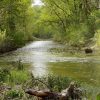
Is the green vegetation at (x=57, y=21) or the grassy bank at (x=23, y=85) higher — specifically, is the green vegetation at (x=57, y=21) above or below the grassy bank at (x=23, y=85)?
above

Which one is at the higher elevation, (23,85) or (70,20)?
(70,20)

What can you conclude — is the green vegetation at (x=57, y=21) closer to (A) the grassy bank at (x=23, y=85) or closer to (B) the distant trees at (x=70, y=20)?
(B) the distant trees at (x=70, y=20)

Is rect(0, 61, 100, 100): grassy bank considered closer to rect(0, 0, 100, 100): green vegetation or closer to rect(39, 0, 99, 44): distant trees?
rect(0, 0, 100, 100): green vegetation

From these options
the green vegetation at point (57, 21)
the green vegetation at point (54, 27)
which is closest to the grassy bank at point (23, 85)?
the green vegetation at point (54, 27)

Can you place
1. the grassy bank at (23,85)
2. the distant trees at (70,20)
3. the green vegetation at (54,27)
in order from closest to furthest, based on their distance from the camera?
the grassy bank at (23,85), the green vegetation at (54,27), the distant trees at (70,20)

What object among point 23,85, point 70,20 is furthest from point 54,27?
point 23,85

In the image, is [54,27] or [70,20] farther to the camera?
[54,27]

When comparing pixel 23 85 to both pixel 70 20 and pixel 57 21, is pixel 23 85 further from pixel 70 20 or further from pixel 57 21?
pixel 57 21

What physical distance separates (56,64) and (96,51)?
9.93m

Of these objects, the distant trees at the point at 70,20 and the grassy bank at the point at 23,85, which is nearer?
the grassy bank at the point at 23,85

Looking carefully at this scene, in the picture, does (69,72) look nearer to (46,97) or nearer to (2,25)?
(46,97)

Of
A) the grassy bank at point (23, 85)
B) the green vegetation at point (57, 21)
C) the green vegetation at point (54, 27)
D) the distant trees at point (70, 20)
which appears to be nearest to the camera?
the grassy bank at point (23, 85)

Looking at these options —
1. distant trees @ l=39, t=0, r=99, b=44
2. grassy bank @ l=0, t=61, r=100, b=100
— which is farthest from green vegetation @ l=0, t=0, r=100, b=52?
grassy bank @ l=0, t=61, r=100, b=100

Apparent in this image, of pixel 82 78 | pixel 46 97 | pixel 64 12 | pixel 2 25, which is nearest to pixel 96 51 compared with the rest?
pixel 2 25
